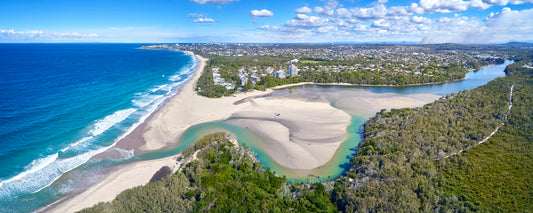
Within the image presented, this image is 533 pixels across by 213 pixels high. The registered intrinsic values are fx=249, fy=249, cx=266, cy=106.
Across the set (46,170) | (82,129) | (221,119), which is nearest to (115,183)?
(46,170)

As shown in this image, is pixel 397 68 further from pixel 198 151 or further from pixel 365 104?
pixel 198 151

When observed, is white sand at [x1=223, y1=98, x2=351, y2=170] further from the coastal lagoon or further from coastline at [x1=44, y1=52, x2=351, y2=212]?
the coastal lagoon

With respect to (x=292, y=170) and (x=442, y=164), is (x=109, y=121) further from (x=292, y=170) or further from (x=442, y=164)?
(x=442, y=164)

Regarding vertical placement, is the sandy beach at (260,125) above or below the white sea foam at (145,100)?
below

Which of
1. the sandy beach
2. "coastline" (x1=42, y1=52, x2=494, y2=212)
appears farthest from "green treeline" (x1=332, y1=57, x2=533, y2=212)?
the sandy beach

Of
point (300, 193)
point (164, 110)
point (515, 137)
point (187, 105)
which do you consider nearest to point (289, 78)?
point (187, 105)

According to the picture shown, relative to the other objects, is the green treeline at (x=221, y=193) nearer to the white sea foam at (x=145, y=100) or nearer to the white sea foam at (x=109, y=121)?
the white sea foam at (x=109, y=121)

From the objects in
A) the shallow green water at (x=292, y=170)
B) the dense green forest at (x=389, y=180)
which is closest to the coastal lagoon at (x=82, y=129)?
the shallow green water at (x=292, y=170)
